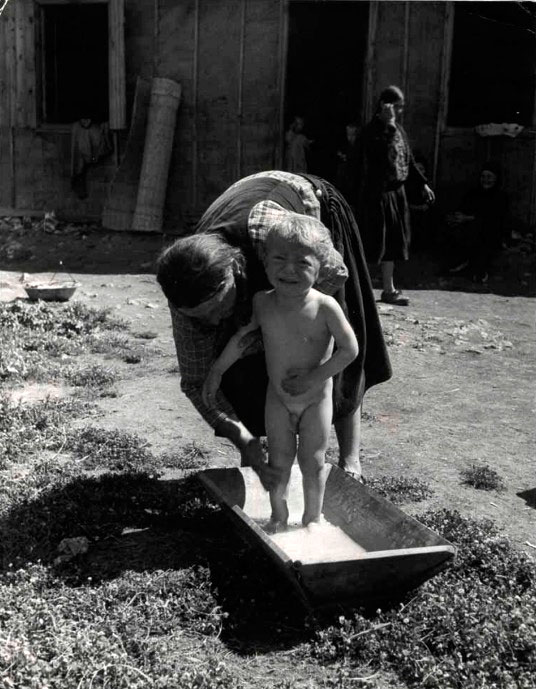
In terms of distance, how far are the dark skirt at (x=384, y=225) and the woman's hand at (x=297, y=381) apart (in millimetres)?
5430

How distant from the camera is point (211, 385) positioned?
145 inches

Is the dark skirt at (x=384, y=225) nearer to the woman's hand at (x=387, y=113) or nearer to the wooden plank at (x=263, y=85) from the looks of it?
the woman's hand at (x=387, y=113)

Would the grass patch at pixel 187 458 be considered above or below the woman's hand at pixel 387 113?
below

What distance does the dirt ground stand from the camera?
491cm

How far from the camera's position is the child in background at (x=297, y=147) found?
1152cm

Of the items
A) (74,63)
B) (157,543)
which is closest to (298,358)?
(157,543)

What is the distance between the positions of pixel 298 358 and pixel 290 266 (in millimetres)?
428

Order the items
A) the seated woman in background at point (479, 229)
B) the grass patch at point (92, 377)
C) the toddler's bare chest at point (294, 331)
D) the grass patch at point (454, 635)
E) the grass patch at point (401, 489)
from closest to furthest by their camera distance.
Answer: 1. the grass patch at point (454, 635)
2. the toddler's bare chest at point (294, 331)
3. the grass patch at point (401, 489)
4. the grass patch at point (92, 377)
5. the seated woman in background at point (479, 229)

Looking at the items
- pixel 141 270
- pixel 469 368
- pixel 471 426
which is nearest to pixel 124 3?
pixel 141 270

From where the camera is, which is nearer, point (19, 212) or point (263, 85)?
point (263, 85)

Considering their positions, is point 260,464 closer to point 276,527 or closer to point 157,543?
point 276,527

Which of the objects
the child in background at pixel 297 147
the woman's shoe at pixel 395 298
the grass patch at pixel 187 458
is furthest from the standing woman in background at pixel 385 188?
the grass patch at pixel 187 458

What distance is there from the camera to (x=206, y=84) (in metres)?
11.8

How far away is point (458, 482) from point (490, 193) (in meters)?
6.76
